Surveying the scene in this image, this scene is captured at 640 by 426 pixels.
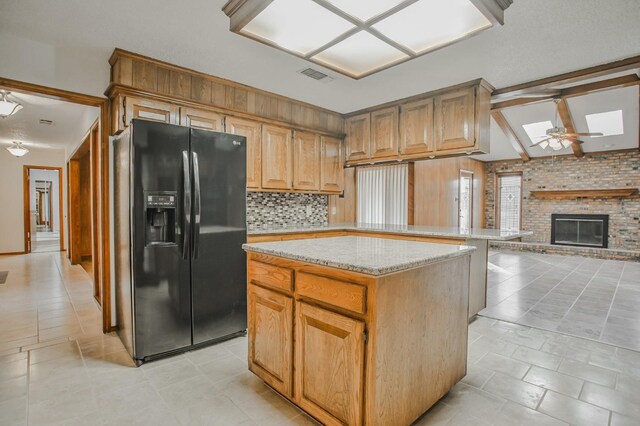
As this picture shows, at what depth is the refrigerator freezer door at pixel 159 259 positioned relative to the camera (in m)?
2.41

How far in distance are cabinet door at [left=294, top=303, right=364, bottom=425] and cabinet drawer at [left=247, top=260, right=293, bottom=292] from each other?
0.49 feet

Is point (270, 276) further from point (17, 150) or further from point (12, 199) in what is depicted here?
point (12, 199)

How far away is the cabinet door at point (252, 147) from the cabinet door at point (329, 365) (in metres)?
2.29

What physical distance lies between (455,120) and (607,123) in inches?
205

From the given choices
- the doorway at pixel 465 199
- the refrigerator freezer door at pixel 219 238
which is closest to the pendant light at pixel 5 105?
the refrigerator freezer door at pixel 219 238

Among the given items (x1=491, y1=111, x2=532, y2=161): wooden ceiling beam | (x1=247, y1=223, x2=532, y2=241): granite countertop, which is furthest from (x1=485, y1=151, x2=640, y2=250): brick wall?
(x1=247, y1=223, x2=532, y2=241): granite countertop

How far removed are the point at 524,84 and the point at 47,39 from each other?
433 cm

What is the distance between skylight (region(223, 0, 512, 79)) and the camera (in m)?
1.89

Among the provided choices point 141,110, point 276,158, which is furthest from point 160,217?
point 276,158

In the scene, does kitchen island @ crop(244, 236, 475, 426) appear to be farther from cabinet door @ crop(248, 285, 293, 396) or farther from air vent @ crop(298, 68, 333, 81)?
air vent @ crop(298, 68, 333, 81)

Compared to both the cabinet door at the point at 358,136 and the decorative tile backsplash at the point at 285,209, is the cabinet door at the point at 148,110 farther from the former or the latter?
the cabinet door at the point at 358,136

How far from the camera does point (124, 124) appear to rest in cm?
290

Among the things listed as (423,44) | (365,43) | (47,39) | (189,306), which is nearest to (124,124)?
(47,39)

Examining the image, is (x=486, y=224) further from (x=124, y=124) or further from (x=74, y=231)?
(x=74, y=231)
